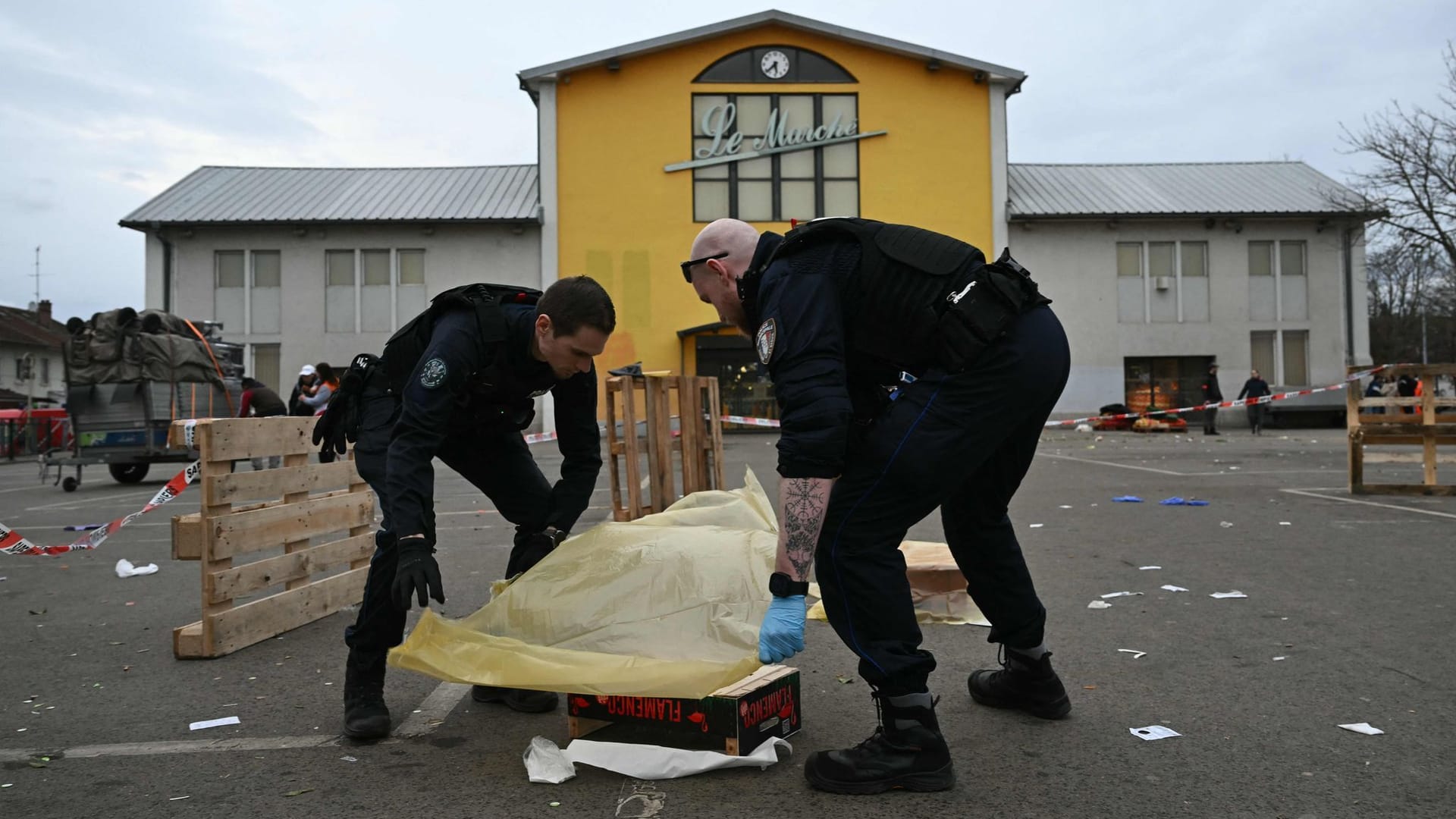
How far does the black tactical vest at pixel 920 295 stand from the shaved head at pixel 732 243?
18 cm

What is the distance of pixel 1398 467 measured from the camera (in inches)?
547

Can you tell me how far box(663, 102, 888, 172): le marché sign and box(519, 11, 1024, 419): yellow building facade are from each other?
1.8 inches

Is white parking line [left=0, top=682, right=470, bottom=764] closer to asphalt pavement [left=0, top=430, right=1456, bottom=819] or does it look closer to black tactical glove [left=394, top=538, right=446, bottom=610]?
asphalt pavement [left=0, top=430, right=1456, bottom=819]

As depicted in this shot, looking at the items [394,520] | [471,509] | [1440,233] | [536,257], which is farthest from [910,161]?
[394,520]

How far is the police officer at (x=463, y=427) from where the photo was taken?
3.16 meters

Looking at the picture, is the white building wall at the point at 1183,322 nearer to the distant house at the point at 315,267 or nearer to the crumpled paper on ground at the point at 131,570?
the distant house at the point at 315,267

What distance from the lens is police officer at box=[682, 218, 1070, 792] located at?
2672 millimetres

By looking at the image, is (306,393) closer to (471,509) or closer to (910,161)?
(471,509)

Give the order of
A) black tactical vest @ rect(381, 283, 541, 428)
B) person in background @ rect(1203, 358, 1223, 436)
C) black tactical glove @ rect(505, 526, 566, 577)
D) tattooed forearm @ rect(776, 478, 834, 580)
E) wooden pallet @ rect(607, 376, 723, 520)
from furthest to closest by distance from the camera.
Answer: person in background @ rect(1203, 358, 1223, 436) < wooden pallet @ rect(607, 376, 723, 520) < black tactical glove @ rect(505, 526, 566, 577) < black tactical vest @ rect(381, 283, 541, 428) < tattooed forearm @ rect(776, 478, 834, 580)

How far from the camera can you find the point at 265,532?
483 cm

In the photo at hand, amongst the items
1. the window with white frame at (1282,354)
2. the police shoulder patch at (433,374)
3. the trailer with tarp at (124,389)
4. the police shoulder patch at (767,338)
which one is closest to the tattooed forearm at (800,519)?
the police shoulder patch at (767,338)

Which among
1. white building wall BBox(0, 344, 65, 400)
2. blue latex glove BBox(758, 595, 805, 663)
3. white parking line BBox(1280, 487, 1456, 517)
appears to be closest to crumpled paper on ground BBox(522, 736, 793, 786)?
Result: blue latex glove BBox(758, 595, 805, 663)

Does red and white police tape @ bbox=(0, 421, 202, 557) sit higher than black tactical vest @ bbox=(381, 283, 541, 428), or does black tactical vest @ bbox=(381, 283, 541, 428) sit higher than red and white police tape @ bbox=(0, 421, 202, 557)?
black tactical vest @ bbox=(381, 283, 541, 428)

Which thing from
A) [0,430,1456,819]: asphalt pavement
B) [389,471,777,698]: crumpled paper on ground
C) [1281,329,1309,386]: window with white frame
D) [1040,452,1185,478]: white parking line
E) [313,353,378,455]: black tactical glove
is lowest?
[0,430,1456,819]: asphalt pavement
